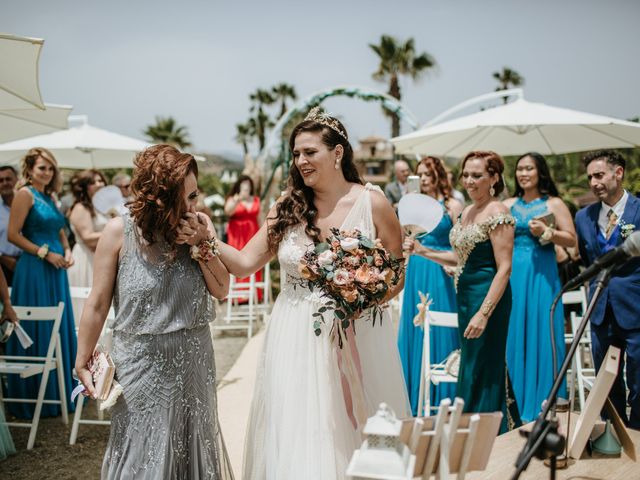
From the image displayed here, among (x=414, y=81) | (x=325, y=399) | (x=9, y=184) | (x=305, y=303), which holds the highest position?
(x=414, y=81)

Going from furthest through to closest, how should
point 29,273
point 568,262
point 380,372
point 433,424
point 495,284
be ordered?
point 568,262 → point 29,273 → point 495,284 → point 380,372 → point 433,424

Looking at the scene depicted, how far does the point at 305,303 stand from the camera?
3.12 meters

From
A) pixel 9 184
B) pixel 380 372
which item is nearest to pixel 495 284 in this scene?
pixel 380 372

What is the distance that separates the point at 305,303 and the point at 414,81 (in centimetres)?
2921

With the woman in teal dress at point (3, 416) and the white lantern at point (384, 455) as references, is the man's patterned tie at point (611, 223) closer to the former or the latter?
the white lantern at point (384, 455)

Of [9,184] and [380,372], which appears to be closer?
[380,372]

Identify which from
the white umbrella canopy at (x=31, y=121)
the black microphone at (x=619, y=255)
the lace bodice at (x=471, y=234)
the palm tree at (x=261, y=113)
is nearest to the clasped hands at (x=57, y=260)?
the white umbrella canopy at (x=31, y=121)

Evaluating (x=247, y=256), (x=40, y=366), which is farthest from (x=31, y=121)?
(x=247, y=256)

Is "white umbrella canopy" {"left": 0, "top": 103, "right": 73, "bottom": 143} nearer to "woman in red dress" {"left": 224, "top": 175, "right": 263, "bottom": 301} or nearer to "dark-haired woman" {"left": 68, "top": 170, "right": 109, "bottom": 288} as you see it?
"dark-haired woman" {"left": 68, "top": 170, "right": 109, "bottom": 288}

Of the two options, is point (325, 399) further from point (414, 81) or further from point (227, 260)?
point (414, 81)

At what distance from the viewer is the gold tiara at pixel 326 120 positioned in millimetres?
3230

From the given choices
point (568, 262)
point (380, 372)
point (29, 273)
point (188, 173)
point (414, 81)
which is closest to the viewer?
point (188, 173)

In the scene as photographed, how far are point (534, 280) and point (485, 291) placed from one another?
1.47 metres

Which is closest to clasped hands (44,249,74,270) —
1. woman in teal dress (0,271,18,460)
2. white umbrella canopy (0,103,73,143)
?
woman in teal dress (0,271,18,460)
